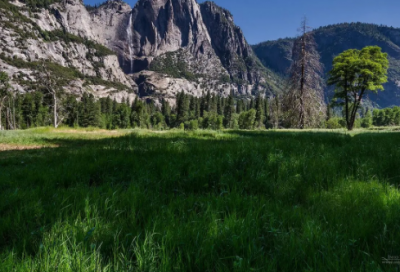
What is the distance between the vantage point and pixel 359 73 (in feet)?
99.2

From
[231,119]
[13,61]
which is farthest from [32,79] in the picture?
[231,119]

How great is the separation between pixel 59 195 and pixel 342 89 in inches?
1604

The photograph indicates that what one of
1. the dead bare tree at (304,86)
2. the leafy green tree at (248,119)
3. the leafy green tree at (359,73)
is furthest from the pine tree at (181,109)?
the leafy green tree at (359,73)

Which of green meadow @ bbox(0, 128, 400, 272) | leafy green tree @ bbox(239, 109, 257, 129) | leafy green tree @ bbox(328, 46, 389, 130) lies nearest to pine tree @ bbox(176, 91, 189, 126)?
leafy green tree @ bbox(239, 109, 257, 129)

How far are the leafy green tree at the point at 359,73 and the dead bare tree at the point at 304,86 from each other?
9.25 feet

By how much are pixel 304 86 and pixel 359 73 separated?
291 inches

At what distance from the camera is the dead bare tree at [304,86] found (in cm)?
3434

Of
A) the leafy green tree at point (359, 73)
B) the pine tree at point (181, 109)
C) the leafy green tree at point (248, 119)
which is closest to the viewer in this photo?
the leafy green tree at point (359, 73)

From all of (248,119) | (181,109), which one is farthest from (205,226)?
(181,109)

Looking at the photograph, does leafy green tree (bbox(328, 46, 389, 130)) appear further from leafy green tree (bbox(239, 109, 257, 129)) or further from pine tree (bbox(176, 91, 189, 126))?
pine tree (bbox(176, 91, 189, 126))

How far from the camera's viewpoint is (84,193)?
253cm

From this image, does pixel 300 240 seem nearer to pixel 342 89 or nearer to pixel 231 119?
pixel 342 89

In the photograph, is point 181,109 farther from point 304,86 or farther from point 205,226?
point 205,226

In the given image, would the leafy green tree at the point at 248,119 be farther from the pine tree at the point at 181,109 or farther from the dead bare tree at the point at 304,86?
the dead bare tree at the point at 304,86
